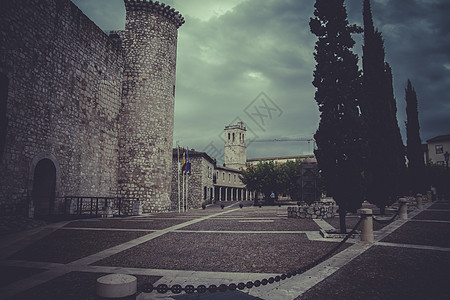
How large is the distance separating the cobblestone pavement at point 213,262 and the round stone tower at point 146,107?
35.5 feet

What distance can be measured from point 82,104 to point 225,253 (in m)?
13.1

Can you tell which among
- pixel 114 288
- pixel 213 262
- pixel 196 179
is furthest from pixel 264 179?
pixel 114 288

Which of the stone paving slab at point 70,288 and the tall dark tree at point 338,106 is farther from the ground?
the tall dark tree at point 338,106

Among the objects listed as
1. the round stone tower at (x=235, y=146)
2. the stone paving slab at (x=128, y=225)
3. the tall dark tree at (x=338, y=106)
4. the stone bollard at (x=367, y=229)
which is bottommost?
the stone paving slab at (x=128, y=225)

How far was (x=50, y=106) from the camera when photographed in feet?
40.5

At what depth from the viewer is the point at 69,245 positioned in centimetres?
637

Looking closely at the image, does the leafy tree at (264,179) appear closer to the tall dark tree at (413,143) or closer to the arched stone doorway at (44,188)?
the tall dark tree at (413,143)

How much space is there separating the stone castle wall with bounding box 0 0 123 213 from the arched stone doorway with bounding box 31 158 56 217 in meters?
0.38

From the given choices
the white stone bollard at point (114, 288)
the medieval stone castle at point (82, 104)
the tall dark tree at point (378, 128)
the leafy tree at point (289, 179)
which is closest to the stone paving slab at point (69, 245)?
the white stone bollard at point (114, 288)

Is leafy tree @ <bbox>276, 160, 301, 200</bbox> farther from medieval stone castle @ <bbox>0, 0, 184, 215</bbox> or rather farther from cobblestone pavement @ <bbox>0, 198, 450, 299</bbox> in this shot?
cobblestone pavement @ <bbox>0, 198, 450, 299</bbox>

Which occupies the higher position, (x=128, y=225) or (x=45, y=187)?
(x=45, y=187)

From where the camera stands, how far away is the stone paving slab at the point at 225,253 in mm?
4535

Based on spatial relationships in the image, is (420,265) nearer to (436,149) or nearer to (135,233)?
(135,233)

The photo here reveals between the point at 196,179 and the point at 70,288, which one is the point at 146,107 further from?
the point at 70,288
